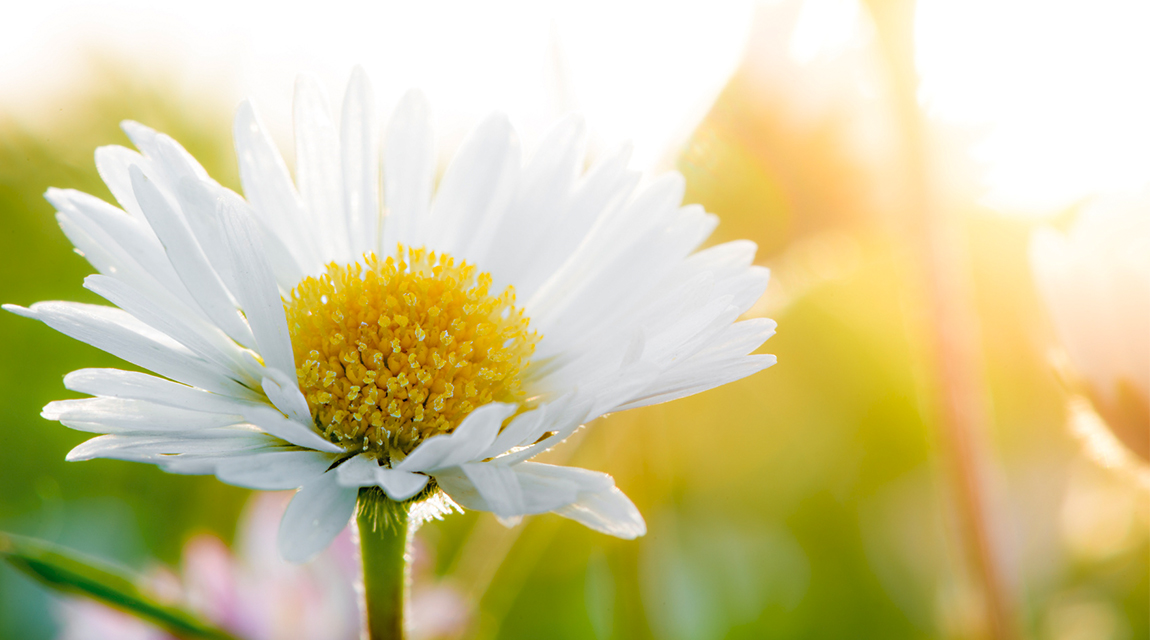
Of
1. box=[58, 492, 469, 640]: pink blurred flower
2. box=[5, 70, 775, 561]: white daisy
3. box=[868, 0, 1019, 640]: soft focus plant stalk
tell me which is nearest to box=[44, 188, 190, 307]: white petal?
box=[5, 70, 775, 561]: white daisy

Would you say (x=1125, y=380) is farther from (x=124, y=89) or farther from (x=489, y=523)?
(x=124, y=89)

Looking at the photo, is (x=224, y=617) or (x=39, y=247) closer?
(x=224, y=617)

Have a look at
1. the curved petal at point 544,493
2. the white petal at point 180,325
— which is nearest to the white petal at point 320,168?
the white petal at point 180,325

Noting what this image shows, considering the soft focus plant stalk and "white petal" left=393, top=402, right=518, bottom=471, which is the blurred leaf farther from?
the soft focus plant stalk

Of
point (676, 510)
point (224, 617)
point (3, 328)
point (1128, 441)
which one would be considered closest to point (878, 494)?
point (676, 510)

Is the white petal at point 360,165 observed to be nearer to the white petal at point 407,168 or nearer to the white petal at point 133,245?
the white petal at point 407,168

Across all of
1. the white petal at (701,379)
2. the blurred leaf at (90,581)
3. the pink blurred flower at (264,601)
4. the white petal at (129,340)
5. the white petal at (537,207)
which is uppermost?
the white petal at (537,207)

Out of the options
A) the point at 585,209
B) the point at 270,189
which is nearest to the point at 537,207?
the point at 585,209
